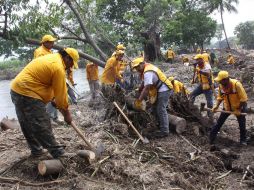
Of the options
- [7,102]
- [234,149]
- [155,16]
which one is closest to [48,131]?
[234,149]

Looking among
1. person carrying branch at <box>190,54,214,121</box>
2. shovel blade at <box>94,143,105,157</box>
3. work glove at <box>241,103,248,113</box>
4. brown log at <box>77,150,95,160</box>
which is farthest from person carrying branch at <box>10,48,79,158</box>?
person carrying branch at <box>190,54,214,121</box>

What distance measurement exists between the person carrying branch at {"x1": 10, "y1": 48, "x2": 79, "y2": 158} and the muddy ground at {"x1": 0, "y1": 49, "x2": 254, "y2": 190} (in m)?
0.50

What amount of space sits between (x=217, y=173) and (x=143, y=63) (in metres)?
2.27

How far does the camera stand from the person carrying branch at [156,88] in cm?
667

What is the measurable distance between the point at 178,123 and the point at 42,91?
3.29 metres

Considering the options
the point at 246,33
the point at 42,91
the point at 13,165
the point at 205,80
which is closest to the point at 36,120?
the point at 42,91

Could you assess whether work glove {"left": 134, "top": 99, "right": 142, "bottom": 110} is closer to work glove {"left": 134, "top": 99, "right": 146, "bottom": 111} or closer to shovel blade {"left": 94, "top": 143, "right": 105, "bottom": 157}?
work glove {"left": 134, "top": 99, "right": 146, "bottom": 111}

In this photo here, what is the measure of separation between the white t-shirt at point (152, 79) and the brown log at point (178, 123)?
0.73 metres

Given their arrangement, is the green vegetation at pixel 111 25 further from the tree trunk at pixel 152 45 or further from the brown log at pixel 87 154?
the brown log at pixel 87 154

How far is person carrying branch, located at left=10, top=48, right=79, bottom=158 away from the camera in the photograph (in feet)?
14.7

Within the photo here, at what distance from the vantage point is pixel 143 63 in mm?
6816

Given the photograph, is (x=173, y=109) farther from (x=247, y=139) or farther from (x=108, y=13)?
(x=108, y=13)

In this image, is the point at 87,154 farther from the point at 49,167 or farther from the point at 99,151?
the point at 49,167

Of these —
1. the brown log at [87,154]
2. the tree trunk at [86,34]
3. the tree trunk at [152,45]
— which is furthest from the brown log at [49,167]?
the tree trunk at [152,45]
